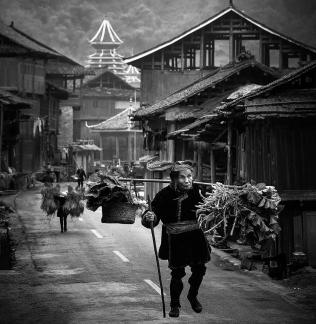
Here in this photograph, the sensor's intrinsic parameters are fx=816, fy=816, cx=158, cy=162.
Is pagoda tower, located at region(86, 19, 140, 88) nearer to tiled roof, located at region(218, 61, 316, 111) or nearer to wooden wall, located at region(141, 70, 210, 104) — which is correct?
wooden wall, located at region(141, 70, 210, 104)

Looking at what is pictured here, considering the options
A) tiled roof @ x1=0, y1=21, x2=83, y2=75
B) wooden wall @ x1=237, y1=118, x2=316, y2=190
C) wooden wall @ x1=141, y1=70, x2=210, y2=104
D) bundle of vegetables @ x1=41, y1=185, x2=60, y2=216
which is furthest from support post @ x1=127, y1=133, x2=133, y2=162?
wooden wall @ x1=237, y1=118, x2=316, y2=190

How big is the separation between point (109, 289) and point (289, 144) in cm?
814

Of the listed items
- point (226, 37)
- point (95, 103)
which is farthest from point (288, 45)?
point (95, 103)

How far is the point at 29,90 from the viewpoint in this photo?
6738cm

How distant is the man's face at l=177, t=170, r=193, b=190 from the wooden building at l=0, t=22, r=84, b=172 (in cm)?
4859

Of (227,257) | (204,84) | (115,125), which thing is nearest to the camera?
(227,257)

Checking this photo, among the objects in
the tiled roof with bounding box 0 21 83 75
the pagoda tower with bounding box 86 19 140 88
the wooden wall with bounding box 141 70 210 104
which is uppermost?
the pagoda tower with bounding box 86 19 140 88

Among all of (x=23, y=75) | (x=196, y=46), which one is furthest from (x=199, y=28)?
(x=23, y=75)

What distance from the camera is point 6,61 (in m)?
64.8

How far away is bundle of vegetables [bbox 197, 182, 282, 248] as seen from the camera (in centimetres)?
1312

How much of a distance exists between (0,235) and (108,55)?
4226 inches

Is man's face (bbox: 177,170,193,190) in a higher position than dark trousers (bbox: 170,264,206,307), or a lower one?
higher

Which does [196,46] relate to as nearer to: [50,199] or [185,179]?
[50,199]

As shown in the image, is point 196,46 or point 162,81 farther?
point 196,46
